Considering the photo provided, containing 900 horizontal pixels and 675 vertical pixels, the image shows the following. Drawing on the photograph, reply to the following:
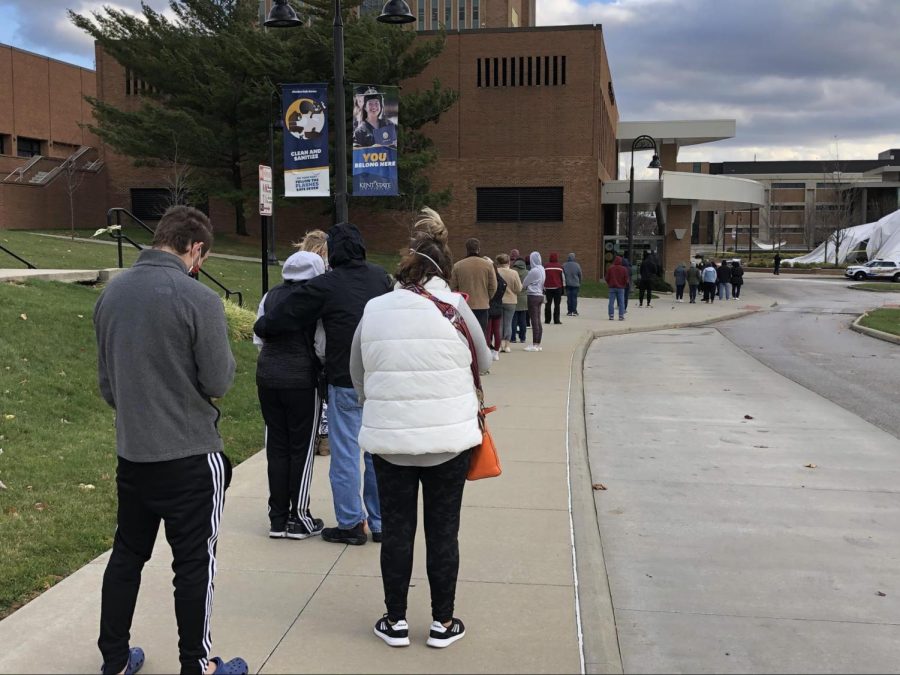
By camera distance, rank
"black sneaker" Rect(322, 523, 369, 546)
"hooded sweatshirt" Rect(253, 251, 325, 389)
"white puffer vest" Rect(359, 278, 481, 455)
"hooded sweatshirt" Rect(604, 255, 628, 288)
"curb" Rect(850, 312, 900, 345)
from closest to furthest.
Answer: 1. "white puffer vest" Rect(359, 278, 481, 455)
2. "hooded sweatshirt" Rect(253, 251, 325, 389)
3. "black sneaker" Rect(322, 523, 369, 546)
4. "curb" Rect(850, 312, 900, 345)
5. "hooded sweatshirt" Rect(604, 255, 628, 288)

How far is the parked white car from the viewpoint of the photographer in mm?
59875

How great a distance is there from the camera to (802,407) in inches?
457

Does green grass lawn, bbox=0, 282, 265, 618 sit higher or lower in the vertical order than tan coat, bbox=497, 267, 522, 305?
lower

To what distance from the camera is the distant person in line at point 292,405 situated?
5281 millimetres

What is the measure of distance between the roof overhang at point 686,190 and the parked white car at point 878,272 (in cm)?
1626

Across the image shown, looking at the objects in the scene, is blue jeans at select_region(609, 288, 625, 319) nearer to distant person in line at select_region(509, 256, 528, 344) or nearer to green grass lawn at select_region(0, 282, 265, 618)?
distant person in line at select_region(509, 256, 528, 344)

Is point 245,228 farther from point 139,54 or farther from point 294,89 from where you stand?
point 294,89

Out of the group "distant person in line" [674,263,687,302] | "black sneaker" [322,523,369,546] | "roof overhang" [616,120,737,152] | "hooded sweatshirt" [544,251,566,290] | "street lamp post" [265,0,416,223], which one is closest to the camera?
"black sneaker" [322,523,369,546]

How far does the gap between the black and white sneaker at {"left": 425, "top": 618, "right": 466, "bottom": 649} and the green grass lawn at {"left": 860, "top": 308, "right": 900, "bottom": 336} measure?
20596 mm

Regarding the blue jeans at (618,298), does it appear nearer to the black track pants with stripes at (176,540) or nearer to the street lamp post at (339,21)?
the street lamp post at (339,21)

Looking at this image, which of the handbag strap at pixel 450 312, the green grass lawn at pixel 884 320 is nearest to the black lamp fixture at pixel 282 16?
the handbag strap at pixel 450 312

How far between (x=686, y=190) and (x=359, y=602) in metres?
43.5

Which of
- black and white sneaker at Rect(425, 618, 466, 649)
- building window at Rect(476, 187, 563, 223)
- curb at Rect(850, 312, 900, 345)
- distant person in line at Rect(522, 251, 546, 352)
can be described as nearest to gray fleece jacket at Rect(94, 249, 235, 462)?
black and white sneaker at Rect(425, 618, 466, 649)

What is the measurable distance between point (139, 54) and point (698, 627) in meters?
42.8
